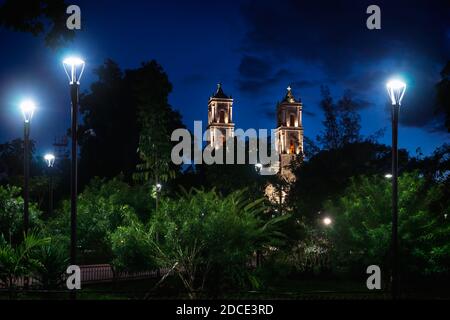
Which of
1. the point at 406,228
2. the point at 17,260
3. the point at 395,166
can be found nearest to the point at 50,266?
the point at 17,260

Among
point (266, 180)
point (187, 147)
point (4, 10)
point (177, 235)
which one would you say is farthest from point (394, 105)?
point (187, 147)

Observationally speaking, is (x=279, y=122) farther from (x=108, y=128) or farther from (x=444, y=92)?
(x=444, y=92)

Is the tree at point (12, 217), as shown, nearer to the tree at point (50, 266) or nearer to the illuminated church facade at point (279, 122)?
the tree at point (50, 266)

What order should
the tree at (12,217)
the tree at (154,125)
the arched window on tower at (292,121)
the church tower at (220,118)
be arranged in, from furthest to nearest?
1. the church tower at (220,118)
2. the arched window on tower at (292,121)
3. the tree at (154,125)
4. the tree at (12,217)

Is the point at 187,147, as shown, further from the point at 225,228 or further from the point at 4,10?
the point at 4,10

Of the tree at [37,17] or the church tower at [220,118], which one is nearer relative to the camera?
the tree at [37,17]

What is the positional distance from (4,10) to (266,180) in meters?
40.0

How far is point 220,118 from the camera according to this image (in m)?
104

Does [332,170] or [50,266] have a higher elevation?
[332,170]

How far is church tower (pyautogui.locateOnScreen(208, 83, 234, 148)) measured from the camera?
4053 inches

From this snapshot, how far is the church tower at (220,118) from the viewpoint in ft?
338

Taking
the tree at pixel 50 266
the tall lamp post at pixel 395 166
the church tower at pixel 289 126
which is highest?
the church tower at pixel 289 126

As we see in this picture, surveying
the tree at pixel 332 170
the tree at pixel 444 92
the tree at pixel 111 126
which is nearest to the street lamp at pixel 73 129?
the tree at pixel 444 92

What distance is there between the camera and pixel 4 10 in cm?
1198
